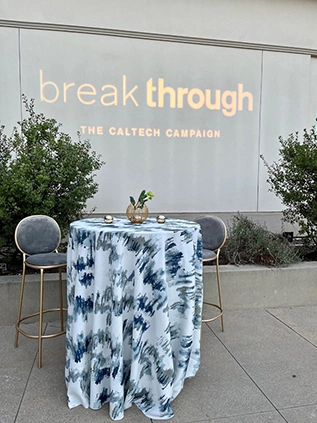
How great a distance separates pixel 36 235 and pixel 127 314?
118 cm

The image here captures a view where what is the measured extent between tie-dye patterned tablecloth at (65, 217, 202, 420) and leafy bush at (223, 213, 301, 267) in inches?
71.1

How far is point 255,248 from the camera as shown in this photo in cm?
381

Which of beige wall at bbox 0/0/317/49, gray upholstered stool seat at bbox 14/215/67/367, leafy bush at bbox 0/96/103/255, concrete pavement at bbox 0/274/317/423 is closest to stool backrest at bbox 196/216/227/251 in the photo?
concrete pavement at bbox 0/274/317/423

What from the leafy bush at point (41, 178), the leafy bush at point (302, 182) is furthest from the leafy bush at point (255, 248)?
the leafy bush at point (41, 178)

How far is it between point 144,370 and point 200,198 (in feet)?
13.7

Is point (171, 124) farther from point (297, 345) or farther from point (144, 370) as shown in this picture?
point (144, 370)

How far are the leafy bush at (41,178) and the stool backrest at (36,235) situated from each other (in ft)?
1.81

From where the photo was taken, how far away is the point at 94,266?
1.91 m

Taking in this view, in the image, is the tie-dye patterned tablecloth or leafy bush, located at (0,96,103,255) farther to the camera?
leafy bush, located at (0,96,103,255)

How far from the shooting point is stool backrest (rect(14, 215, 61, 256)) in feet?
8.56

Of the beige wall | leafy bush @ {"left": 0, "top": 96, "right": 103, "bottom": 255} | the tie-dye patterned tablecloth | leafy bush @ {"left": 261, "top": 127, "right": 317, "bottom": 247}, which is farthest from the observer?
the beige wall

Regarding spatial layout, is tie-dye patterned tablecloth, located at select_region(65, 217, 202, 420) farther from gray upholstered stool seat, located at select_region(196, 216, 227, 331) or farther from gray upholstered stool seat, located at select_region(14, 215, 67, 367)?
gray upholstered stool seat, located at select_region(196, 216, 227, 331)

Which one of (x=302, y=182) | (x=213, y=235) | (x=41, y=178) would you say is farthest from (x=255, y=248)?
(x=41, y=178)

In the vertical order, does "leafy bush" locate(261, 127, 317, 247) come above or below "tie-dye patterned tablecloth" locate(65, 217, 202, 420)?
above
